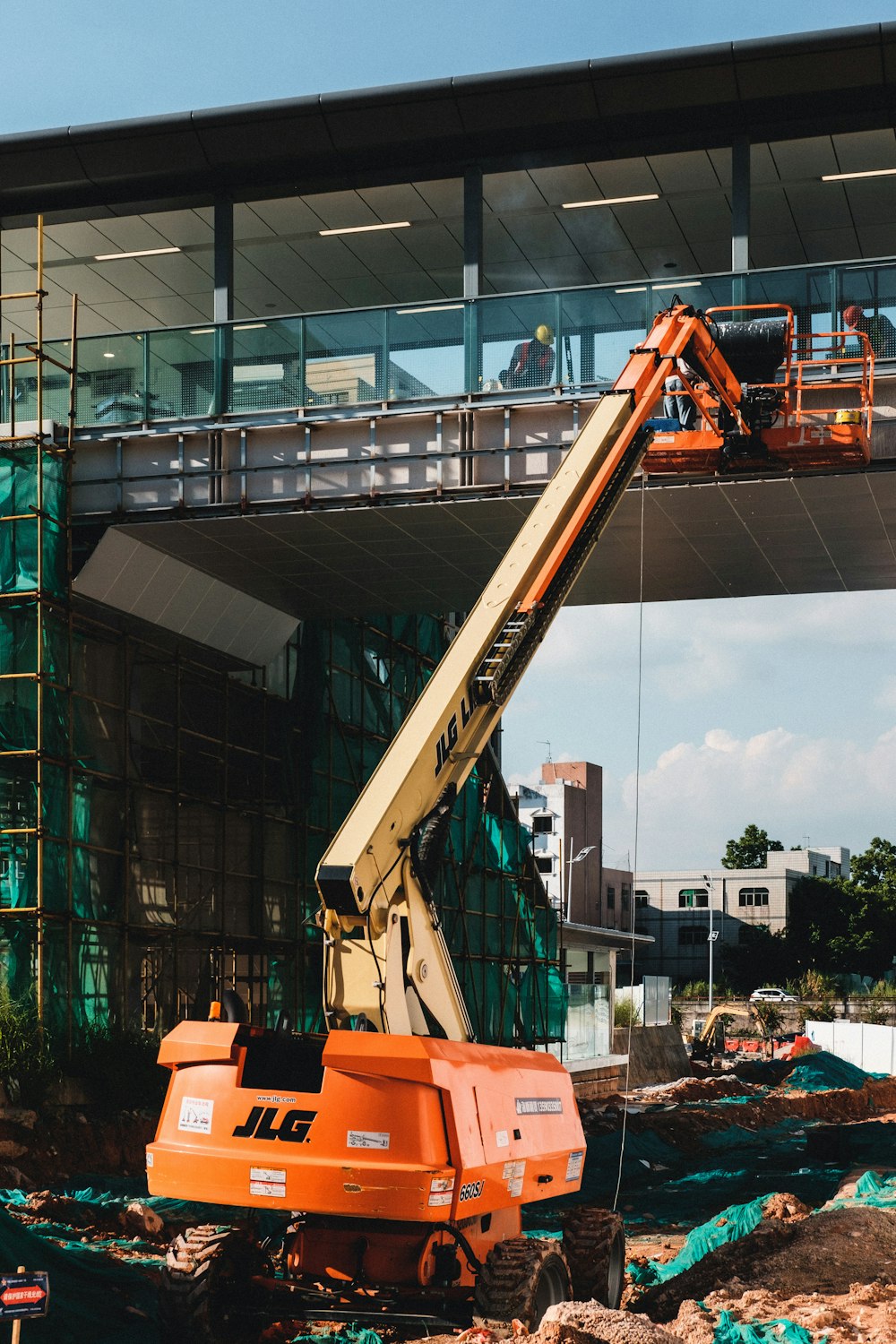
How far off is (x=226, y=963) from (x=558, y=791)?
89.7 metres

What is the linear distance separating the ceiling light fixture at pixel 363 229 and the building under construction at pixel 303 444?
0.08m

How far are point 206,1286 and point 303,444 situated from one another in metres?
12.8

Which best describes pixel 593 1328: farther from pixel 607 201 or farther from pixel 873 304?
pixel 607 201

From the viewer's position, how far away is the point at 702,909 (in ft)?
401

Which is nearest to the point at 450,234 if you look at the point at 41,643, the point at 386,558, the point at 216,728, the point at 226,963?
the point at 386,558

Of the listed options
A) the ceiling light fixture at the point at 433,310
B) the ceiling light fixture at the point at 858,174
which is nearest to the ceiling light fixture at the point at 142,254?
the ceiling light fixture at the point at 433,310

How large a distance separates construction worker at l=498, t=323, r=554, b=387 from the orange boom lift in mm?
8082

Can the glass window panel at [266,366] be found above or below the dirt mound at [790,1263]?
above

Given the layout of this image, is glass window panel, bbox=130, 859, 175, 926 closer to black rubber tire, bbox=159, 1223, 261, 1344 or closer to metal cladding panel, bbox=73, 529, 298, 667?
metal cladding panel, bbox=73, 529, 298, 667

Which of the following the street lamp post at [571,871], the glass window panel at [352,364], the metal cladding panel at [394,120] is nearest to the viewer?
the glass window panel at [352,364]

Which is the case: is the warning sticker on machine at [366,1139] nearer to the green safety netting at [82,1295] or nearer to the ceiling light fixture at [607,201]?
the green safety netting at [82,1295]

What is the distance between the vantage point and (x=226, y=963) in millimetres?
25719

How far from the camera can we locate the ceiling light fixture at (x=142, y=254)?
27.6 meters

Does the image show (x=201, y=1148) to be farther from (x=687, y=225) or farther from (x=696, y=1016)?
(x=696, y=1016)
